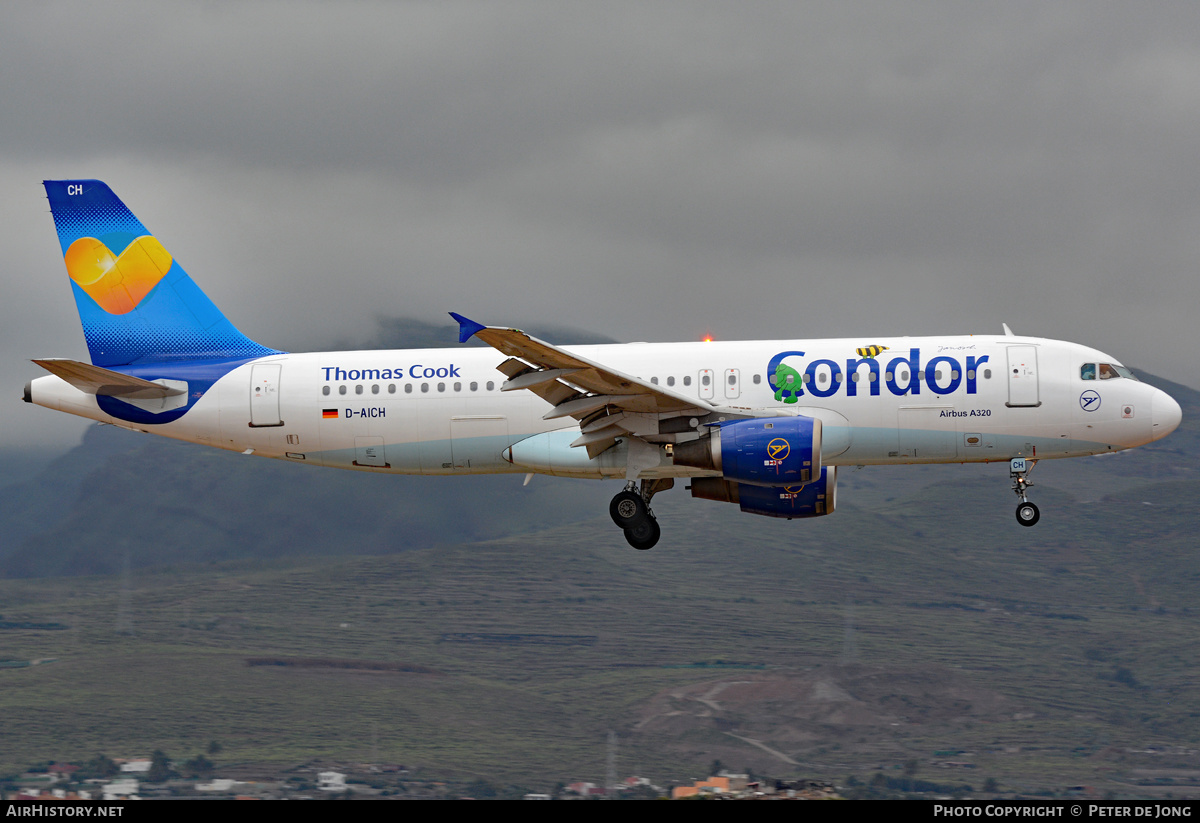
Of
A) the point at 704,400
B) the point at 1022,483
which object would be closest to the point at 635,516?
the point at 704,400

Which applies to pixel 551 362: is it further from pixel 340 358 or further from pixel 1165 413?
pixel 1165 413

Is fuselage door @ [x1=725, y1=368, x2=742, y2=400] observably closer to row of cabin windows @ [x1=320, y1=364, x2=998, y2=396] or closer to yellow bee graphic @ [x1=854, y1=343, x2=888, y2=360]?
row of cabin windows @ [x1=320, y1=364, x2=998, y2=396]

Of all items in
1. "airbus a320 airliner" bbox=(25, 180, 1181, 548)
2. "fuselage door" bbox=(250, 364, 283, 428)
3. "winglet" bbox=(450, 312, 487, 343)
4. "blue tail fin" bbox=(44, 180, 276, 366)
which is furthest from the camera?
"blue tail fin" bbox=(44, 180, 276, 366)

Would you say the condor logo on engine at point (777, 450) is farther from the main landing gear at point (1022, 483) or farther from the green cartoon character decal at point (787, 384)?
the main landing gear at point (1022, 483)


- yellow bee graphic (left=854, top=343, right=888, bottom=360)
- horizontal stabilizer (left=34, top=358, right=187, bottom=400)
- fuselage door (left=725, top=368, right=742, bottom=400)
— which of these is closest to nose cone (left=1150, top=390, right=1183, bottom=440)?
yellow bee graphic (left=854, top=343, right=888, bottom=360)

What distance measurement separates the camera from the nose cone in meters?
37.3

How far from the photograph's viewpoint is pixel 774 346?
124 ft

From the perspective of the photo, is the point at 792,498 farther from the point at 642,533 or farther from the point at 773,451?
the point at 642,533

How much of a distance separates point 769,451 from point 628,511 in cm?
538

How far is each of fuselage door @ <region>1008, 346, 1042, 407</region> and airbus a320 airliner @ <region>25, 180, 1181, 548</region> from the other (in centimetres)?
5

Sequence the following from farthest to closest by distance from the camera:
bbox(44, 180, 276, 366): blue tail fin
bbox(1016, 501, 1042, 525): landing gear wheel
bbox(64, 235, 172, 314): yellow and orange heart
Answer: bbox(64, 235, 172, 314): yellow and orange heart < bbox(44, 180, 276, 366): blue tail fin < bbox(1016, 501, 1042, 525): landing gear wheel

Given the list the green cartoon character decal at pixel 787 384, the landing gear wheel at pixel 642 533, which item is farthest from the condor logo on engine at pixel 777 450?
the landing gear wheel at pixel 642 533

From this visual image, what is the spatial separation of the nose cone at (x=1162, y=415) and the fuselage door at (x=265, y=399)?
2555 centimetres
